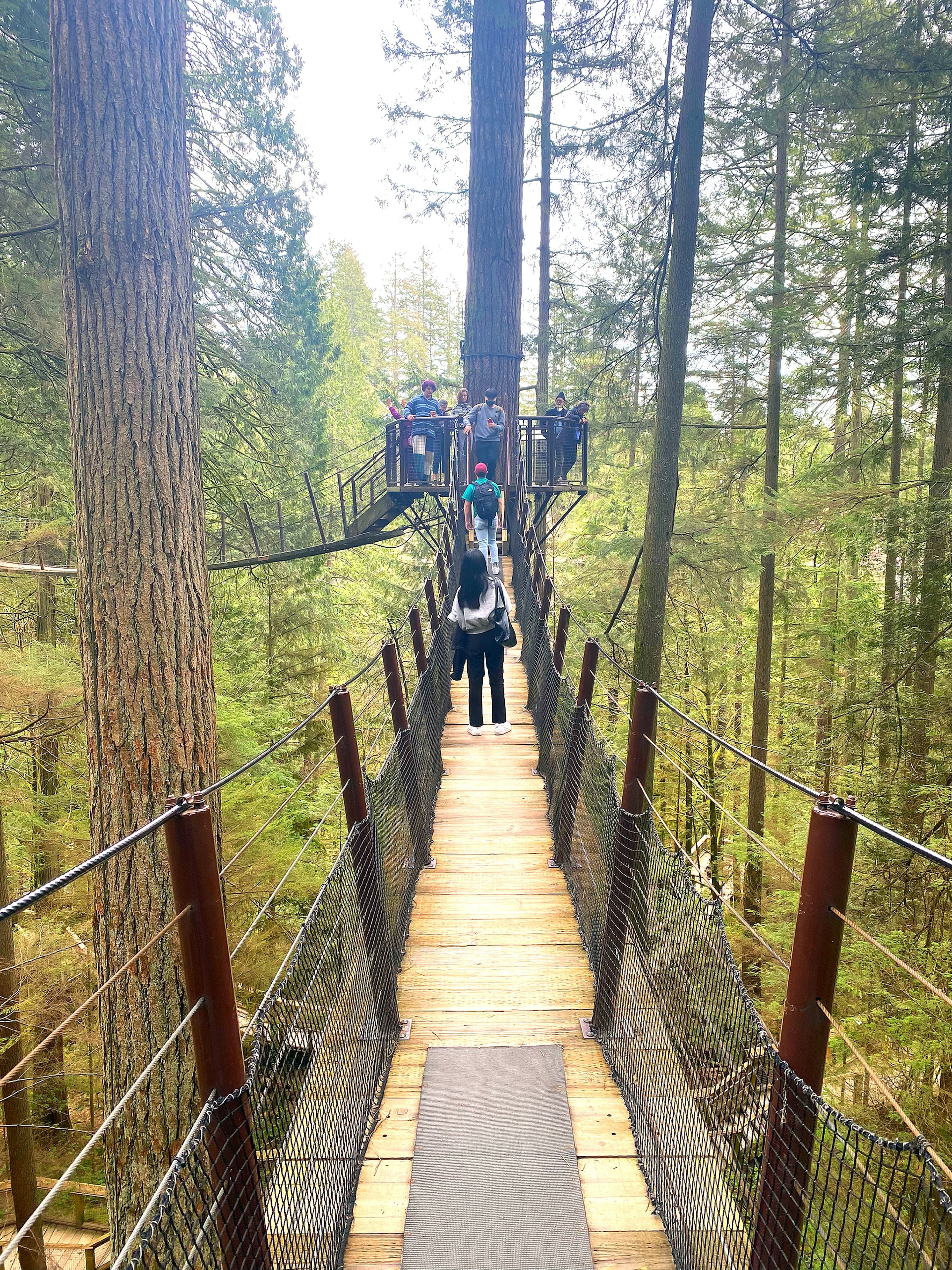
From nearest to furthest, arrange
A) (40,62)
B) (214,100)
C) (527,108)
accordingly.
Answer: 1. (40,62)
2. (214,100)
3. (527,108)

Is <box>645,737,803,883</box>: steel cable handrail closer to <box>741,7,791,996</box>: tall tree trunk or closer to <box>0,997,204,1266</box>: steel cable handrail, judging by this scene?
<box>0,997,204,1266</box>: steel cable handrail

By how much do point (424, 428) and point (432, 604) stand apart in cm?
482

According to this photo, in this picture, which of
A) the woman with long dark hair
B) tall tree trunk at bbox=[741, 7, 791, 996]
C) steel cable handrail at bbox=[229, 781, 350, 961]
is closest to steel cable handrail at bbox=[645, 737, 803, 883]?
steel cable handrail at bbox=[229, 781, 350, 961]

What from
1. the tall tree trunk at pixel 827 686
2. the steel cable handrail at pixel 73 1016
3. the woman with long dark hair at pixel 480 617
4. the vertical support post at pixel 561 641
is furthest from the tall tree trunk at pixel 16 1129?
the tall tree trunk at pixel 827 686

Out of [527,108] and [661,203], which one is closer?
[661,203]

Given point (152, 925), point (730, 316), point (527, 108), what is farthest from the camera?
point (527, 108)

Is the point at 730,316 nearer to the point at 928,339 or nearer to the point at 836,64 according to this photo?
the point at 836,64

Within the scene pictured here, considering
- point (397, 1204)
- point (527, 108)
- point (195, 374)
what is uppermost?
point (527, 108)

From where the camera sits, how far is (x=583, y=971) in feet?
11.8

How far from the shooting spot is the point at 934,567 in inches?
243

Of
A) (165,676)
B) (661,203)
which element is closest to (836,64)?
(661,203)

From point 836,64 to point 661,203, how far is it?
2.58 metres

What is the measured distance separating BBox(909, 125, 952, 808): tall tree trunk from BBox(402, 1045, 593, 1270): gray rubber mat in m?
5.16

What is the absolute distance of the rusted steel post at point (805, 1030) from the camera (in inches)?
60.8
